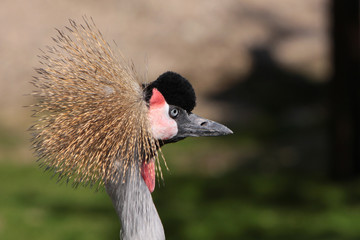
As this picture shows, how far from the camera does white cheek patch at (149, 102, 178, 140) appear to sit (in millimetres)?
1589

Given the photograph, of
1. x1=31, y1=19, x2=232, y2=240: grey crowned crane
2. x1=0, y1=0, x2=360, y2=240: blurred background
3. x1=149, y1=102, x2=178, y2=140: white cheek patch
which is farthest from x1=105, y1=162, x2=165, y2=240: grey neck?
x1=0, y1=0, x2=360, y2=240: blurred background

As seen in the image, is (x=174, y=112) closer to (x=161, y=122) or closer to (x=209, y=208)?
(x=161, y=122)

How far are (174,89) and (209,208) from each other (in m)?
2.70

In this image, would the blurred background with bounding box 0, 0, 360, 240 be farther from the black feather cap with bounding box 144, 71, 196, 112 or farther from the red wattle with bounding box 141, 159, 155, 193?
the black feather cap with bounding box 144, 71, 196, 112

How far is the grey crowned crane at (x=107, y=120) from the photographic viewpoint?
1.55m

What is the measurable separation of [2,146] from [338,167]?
2781mm

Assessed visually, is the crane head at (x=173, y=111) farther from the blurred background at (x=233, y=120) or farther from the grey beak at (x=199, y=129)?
the blurred background at (x=233, y=120)

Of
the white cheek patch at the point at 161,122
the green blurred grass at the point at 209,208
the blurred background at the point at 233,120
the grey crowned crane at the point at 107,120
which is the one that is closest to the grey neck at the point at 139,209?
the grey crowned crane at the point at 107,120

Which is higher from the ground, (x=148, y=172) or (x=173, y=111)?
(x=173, y=111)

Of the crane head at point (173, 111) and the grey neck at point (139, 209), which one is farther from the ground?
the crane head at point (173, 111)

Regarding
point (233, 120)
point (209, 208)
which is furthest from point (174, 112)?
point (233, 120)

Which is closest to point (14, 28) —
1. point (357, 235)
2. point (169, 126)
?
point (357, 235)

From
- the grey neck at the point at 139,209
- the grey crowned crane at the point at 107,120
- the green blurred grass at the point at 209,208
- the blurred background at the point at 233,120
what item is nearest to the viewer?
the grey crowned crane at the point at 107,120

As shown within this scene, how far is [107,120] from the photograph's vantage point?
5.06 feet
